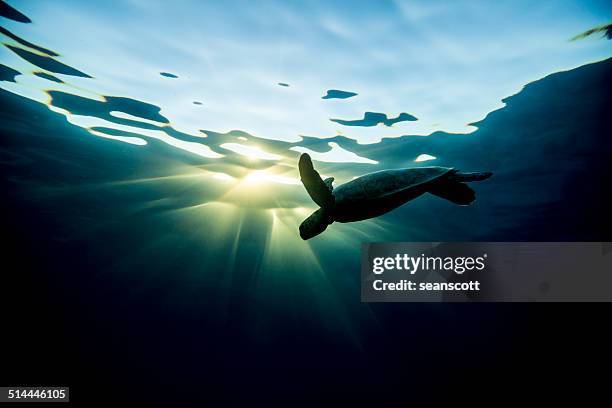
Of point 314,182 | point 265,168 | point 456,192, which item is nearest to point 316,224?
point 314,182

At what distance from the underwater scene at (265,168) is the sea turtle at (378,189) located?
3.89 meters

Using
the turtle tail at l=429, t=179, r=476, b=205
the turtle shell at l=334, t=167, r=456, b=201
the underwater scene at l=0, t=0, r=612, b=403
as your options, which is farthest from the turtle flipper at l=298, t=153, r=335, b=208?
the underwater scene at l=0, t=0, r=612, b=403

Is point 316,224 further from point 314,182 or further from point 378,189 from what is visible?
point 378,189

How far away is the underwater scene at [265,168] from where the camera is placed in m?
5.52

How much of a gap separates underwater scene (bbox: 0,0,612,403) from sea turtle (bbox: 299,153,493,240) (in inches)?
153

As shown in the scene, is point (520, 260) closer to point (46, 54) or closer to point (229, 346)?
point (229, 346)

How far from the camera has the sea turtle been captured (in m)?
2.47

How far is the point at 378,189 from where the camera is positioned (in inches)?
97.0

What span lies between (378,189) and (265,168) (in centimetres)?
875

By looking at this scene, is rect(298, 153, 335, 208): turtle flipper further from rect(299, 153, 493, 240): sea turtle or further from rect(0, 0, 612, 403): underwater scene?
rect(0, 0, 612, 403): underwater scene

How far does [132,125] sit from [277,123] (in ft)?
15.3

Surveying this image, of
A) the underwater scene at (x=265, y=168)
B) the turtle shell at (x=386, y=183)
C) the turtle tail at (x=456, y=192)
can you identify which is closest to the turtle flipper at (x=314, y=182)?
the turtle shell at (x=386, y=183)

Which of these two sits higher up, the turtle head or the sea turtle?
the sea turtle

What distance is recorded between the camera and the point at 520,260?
51.7ft
